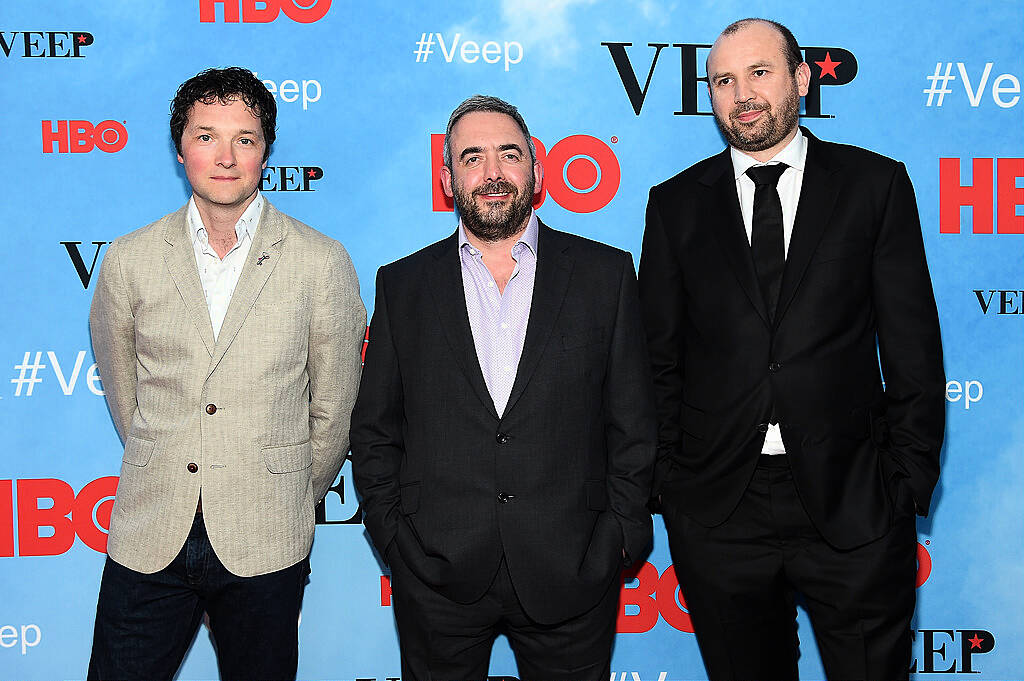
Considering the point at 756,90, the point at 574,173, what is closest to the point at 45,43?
the point at 574,173

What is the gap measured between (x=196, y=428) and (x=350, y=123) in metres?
1.23

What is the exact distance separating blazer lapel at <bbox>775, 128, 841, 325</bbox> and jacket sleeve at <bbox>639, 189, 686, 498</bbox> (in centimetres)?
31

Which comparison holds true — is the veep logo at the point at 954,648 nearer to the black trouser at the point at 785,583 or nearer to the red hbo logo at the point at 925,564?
the red hbo logo at the point at 925,564

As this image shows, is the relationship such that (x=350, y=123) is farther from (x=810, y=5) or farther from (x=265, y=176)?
(x=810, y=5)

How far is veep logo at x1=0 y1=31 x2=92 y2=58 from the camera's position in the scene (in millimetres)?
2906

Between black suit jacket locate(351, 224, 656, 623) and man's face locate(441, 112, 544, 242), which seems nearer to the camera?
black suit jacket locate(351, 224, 656, 623)

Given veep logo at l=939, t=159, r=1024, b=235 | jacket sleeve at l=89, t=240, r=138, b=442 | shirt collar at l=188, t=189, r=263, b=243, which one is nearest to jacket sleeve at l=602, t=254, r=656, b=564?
shirt collar at l=188, t=189, r=263, b=243

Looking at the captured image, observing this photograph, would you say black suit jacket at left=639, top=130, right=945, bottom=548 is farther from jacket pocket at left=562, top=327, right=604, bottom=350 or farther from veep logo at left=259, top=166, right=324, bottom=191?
veep logo at left=259, top=166, right=324, bottom=191

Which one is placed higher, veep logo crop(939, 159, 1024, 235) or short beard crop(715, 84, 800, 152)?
short beard crop(715, 84, 800, 152)

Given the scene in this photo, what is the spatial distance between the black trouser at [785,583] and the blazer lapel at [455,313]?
697 millimetres

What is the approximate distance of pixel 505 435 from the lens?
2.20m

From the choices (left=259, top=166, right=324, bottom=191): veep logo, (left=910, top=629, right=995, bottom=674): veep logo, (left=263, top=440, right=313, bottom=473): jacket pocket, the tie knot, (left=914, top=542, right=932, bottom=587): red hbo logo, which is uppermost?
(left=259, top=166, right=324, bottom=191): veep logo

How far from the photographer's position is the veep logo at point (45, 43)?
2.91 metres

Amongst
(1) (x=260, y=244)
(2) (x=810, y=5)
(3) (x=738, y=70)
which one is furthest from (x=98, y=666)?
(2) (x=810, y=5)
